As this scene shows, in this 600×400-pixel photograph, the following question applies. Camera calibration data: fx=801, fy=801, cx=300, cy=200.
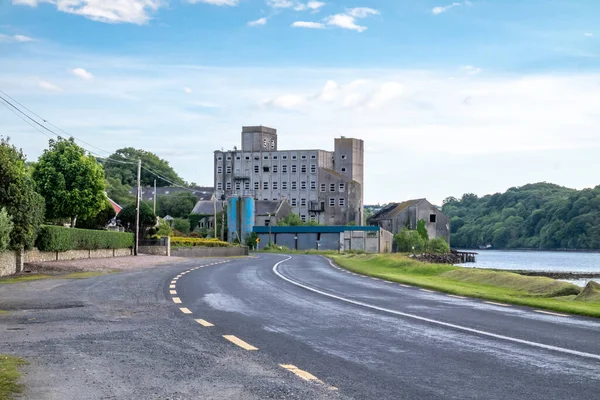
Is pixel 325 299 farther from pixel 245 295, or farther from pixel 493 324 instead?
pixel 493 324

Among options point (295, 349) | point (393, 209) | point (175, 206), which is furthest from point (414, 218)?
point (295, 349)

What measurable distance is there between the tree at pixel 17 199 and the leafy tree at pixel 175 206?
12384 cm

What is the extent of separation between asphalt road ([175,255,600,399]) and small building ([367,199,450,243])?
12600cm

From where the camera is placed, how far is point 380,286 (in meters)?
25.7

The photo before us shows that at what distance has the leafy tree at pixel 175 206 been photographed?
157 metres

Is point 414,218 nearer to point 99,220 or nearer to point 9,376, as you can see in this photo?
point 99,220

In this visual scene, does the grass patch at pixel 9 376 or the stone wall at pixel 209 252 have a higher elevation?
the grass patch at pixel 9 376

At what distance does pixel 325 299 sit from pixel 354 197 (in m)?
133

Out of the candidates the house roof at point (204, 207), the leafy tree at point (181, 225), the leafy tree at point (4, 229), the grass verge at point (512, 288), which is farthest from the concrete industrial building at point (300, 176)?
the leafy tree at point (4, 229)

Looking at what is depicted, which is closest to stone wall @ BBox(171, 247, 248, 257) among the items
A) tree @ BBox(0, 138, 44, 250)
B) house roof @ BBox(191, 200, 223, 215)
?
tree @ BBox(0, 138, 44, 250)

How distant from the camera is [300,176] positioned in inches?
6132

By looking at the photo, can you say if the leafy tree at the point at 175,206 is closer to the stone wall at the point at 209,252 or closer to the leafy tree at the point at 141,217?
the stone wall at the point at 209,252

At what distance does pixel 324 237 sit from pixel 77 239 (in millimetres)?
84662

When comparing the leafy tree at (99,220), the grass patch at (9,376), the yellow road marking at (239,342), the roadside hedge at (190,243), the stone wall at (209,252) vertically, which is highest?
the leafy tree at (99,220)
